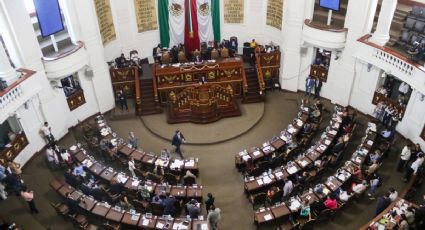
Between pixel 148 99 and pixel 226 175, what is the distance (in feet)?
22.6

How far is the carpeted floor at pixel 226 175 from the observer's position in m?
15.9

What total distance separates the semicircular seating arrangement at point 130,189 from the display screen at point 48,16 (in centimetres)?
529

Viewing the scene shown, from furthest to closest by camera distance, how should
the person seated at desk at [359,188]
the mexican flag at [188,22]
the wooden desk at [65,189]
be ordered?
the mexican flag at [188,22]
the wooden desk at [65,189]
the person seated at desk at [359,188]

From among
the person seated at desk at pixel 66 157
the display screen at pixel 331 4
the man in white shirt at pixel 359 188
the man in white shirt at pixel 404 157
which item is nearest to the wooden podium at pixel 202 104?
the person seated at desk at pixel 66 157

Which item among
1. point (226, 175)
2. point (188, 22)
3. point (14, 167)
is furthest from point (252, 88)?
point (14, 167)

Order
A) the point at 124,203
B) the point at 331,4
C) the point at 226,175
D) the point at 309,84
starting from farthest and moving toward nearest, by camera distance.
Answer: the point at 309,84
the point at 331,4
the point at 226,175
the point at 124,203

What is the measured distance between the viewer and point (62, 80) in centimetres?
2048

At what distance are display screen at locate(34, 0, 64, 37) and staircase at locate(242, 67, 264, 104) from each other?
33.4 ft

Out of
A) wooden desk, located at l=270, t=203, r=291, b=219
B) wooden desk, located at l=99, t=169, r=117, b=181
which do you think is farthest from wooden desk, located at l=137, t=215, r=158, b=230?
wooden desk, located at l=270, t=203, r=291, b=219

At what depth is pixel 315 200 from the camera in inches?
607

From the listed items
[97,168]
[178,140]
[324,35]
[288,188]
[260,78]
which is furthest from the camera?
[260,78]

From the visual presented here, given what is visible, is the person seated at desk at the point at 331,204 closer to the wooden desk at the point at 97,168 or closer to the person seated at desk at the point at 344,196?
the person seated at desk at the point at 344,196

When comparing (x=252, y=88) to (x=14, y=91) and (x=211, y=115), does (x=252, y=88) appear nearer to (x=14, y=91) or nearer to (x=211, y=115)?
(x=211, y=115)

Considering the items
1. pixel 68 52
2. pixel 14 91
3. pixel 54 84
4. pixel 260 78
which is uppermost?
pixel 68 52
